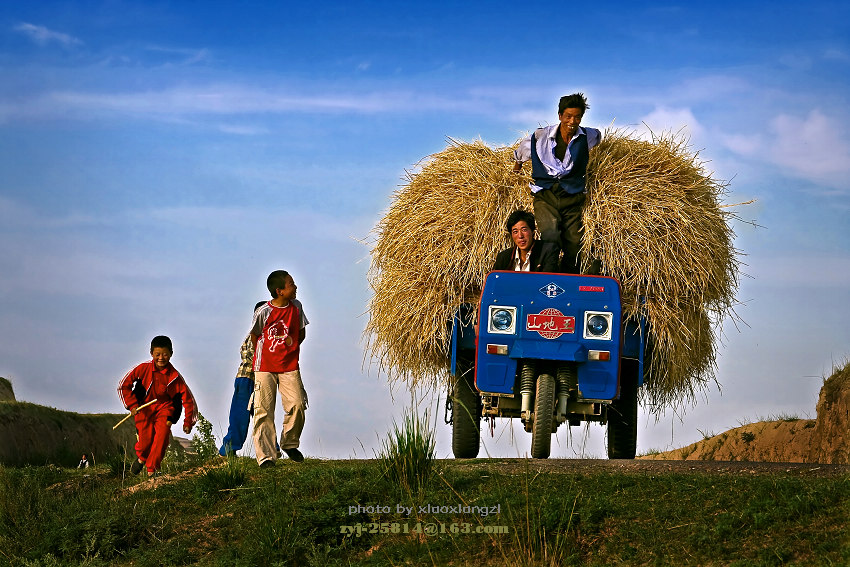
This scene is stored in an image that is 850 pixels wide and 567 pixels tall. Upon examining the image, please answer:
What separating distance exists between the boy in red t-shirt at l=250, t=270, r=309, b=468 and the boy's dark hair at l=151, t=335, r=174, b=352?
5.36 ft

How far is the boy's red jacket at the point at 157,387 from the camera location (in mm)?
10906

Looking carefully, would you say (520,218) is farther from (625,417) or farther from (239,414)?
(239,414)

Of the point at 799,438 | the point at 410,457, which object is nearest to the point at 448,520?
the point at 410,457

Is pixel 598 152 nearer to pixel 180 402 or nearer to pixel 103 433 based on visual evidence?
Result: pixel 180 402

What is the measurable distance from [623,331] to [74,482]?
6674 millimetres

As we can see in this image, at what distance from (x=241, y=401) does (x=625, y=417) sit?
174 inches

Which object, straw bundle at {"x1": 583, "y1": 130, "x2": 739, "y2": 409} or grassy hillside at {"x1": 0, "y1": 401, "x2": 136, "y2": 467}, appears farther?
grassy hillside at {"x1": 0, "y1": 401, "x2": 136, "y2": 467}

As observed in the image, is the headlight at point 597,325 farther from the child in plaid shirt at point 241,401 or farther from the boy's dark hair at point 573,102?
the child in plaid shirt at point 241,401

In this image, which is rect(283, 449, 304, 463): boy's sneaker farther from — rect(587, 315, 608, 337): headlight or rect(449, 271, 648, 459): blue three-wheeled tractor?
rect(587, 315, 608, 337): headlight

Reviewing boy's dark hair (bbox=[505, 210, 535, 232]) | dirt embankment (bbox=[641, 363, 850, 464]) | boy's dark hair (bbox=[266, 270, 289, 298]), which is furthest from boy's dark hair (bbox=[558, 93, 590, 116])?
dirt embankment (bbox=[641, 363, 850, 464])

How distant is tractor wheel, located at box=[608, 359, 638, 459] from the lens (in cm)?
1048

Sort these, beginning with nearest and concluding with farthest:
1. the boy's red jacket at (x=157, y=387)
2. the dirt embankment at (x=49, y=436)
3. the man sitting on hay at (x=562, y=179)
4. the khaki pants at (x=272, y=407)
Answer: the khaki pants at (x=272, y=407) < the man sitting on hay at (x=562, y=179) < the boy's red jacket at (x=157, y=387) < the dirt embankment at (x=49, y=436)

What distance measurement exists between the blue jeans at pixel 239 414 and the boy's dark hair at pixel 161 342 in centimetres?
92

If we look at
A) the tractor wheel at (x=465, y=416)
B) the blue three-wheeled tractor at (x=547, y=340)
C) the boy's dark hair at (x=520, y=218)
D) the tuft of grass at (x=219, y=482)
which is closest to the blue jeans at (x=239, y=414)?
the tuft of grass at (x=219, y=482)
